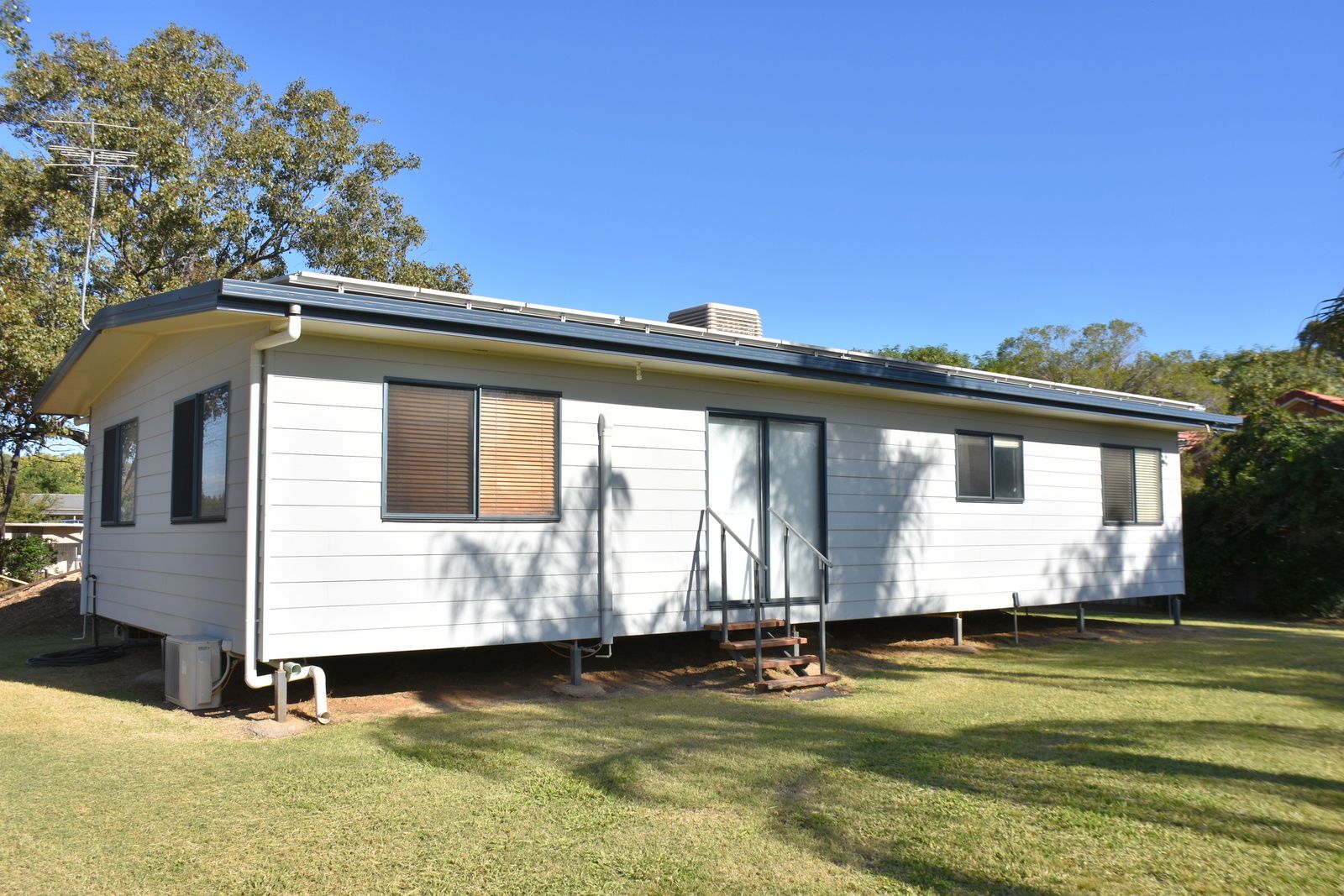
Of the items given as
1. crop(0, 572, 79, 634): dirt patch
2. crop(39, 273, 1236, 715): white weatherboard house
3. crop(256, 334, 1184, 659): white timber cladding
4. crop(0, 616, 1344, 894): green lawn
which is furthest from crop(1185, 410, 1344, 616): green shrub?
crop(0, 572, 79, 634): dirt patch

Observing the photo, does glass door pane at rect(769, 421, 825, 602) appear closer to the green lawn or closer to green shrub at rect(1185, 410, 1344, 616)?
the green lawn

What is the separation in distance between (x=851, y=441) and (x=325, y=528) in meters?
5.75

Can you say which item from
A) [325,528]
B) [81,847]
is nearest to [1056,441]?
[325,528]

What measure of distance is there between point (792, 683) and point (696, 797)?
3459 millimetres

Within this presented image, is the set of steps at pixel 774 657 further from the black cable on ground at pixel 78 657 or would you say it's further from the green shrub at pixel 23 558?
the green shrub at pixel 23 558

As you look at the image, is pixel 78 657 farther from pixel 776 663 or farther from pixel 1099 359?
pixel 1099 359

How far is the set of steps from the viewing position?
8508mm

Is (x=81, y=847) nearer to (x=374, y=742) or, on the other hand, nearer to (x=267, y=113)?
(x=374, y=742)

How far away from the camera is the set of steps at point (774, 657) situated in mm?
8508

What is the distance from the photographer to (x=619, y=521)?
8.80m

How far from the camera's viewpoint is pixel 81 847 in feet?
13.9

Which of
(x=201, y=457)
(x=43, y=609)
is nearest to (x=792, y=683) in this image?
(x=201, y=457)

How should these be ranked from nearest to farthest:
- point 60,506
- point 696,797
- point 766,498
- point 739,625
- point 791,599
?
point 696,797 → point 739,625 → point 766,498 → point 791,599 → point 60,506

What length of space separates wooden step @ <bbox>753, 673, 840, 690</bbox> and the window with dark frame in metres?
3.92
